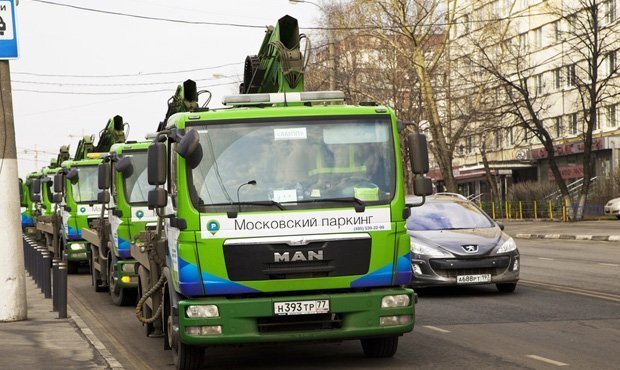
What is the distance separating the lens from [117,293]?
59.7ft

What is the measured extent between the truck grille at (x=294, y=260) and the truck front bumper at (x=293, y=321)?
0.20 meters

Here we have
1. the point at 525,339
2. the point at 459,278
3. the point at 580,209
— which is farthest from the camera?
the point at 580,209

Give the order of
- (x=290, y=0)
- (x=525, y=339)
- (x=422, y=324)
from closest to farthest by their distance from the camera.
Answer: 1. (x=525, y=339)
2. (x=422, y=324)
3. (x=290, y=0)

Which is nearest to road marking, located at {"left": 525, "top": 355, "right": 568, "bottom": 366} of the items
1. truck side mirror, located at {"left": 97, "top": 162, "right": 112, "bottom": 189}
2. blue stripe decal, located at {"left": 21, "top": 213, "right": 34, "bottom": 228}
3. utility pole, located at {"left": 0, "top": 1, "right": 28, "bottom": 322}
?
utility pole, located at {"left": 0, "top": 1, "right": 28, "bottom": 322}

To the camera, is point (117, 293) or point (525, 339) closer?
point (525, 339)

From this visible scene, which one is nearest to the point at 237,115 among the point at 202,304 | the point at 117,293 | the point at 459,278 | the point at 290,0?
the point at 202,304

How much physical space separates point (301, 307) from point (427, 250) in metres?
7.24

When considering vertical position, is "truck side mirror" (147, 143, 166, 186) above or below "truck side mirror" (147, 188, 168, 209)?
above

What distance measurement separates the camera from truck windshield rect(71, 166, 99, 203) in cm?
2581

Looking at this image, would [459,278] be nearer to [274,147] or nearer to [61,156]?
[274,147]

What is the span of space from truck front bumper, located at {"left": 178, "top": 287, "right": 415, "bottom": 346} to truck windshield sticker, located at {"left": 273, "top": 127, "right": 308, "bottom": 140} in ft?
4.63

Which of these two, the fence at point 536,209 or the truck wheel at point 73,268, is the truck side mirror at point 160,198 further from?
the fence at point 536,209

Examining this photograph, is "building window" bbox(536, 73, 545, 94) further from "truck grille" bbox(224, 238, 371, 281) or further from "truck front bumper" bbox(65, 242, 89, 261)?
"truck grille" bbox(224, 238, 371, 281)

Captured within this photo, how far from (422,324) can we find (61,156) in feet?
91.9
